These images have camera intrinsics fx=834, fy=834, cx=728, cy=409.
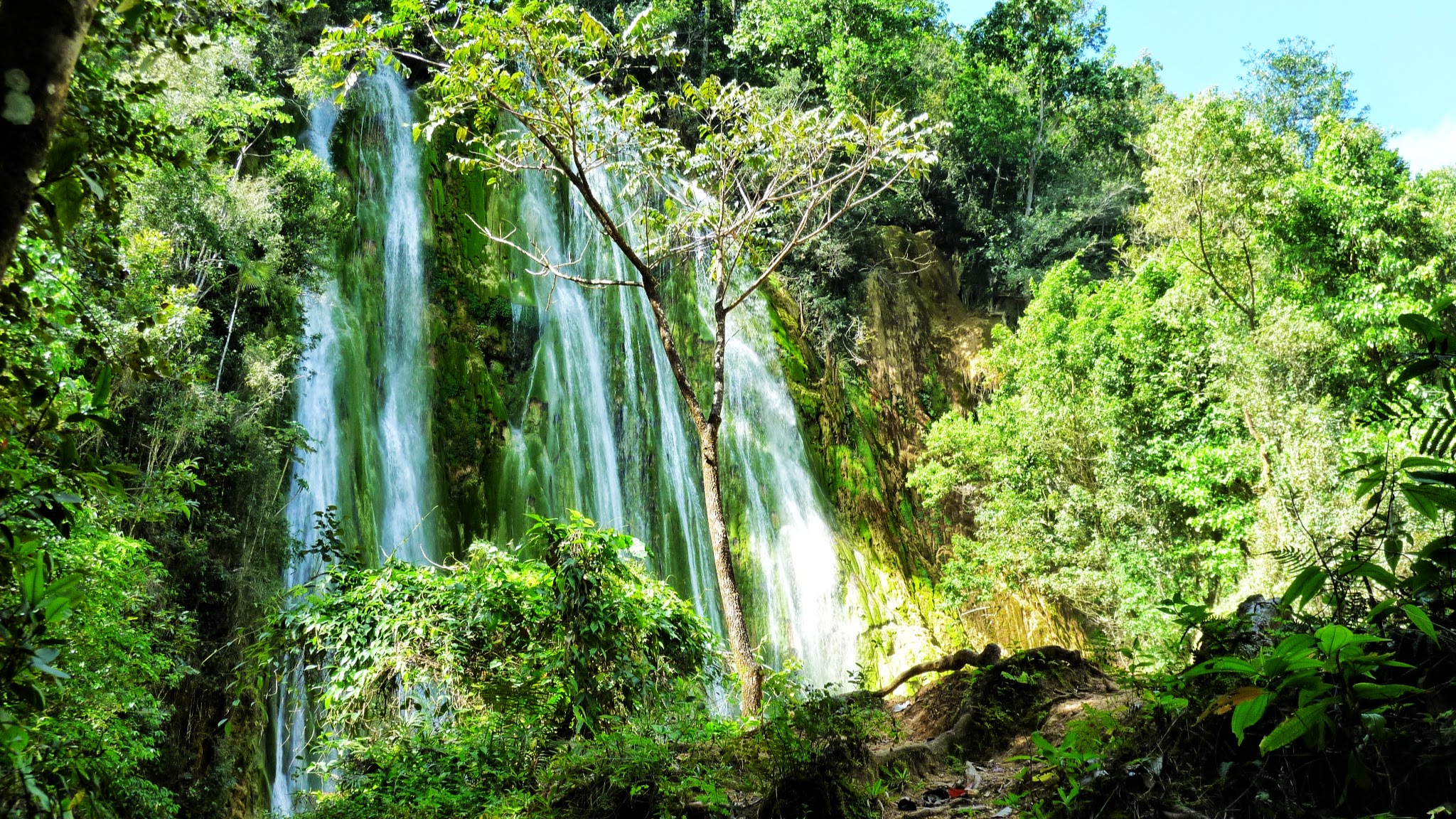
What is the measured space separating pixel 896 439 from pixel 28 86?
835 inches

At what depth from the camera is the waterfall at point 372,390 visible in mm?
11102

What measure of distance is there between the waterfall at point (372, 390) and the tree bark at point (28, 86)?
9325mm

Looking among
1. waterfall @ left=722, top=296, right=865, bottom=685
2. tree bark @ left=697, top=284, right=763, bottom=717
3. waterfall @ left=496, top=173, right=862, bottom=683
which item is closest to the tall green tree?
tree bark @ left=697, top=284, right=763, bottom=717

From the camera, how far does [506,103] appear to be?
21.9 ft

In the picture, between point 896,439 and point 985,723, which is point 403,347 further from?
point 896,439

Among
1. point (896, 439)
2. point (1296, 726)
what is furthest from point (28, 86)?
point (896, 439)

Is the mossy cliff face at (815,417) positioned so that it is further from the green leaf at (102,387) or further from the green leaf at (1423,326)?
the green leaf at (102,387)

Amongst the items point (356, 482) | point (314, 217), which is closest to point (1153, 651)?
point (356, 482)

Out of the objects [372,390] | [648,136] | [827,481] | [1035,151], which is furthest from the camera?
[1035,151]

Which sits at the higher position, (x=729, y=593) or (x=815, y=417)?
(x=815, y=417)

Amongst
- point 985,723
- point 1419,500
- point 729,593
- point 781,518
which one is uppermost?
point 781,518

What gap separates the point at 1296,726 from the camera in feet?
5.58

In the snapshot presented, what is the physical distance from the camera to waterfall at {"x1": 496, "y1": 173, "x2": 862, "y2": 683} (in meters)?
14.7

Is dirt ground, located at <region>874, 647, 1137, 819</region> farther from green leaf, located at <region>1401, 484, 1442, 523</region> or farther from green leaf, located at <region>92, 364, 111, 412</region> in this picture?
green leaf, located at <region>92, 364, 111, 412</region>
